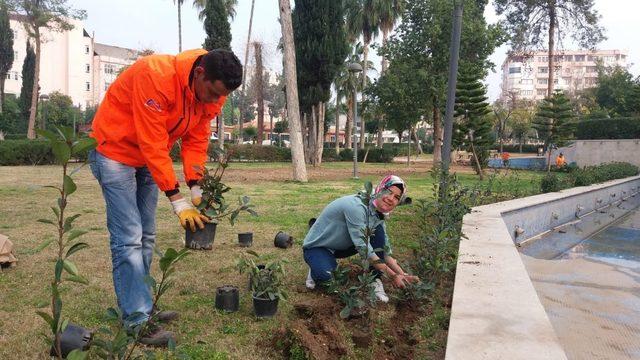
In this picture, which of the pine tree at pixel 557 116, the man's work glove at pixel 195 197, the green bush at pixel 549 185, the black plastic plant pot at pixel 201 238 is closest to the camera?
the man's work glove at pixel 195 197

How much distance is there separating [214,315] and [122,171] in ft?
3.72

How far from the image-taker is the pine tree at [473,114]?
17953 mm

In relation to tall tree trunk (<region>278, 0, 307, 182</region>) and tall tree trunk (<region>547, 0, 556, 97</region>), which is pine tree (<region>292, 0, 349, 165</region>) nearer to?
tall tree trunk (<region>278, 0, 307, 182</region>)

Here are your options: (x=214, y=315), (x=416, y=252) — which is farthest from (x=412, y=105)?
(x=214, y=315)

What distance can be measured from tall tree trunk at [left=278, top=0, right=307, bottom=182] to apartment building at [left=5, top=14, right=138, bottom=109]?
49.3 metres

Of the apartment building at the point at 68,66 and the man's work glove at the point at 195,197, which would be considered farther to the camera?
the apartment building at the point at 68,66

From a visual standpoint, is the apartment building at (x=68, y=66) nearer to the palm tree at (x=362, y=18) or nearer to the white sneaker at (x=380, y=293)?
the palm tree at (x=362, y=18)

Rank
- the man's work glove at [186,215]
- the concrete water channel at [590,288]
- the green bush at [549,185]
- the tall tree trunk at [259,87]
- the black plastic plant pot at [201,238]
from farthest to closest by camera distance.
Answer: the tall tree trunk at [259,87] → the green bush at [549,185] → the black plastic plant pot at [201,238] → the concrete water channel at [590,288] → the man's work glove at [186,215]

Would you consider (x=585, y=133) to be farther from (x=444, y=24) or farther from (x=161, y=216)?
(x=161, y=216)

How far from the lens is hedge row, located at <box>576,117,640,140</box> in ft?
83.9

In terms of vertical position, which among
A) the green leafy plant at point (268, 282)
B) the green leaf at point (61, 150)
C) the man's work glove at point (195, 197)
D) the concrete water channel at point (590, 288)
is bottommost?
the concrete water channel at point (590, 288)

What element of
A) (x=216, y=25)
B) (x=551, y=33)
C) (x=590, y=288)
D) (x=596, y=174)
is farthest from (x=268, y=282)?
(x=551, y=33)

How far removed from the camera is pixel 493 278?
11.2 feet

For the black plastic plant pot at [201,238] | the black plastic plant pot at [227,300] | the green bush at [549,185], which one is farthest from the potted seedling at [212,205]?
the green bush at [549,185]
